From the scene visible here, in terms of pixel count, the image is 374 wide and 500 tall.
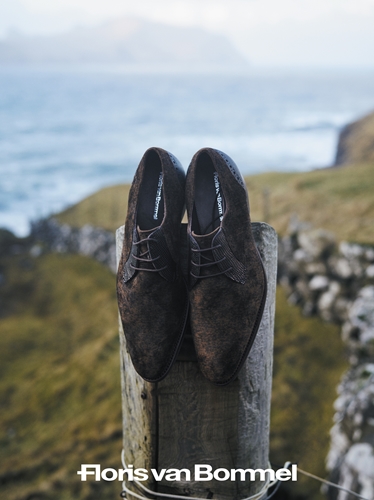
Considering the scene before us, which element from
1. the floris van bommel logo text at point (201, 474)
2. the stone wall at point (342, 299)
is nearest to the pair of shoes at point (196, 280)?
the floris van bommel logo text at point (201, 474)

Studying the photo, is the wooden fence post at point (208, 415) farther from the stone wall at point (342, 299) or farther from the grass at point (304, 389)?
the grass at point (304, 389)

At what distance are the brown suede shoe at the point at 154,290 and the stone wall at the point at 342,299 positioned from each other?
8.03ft

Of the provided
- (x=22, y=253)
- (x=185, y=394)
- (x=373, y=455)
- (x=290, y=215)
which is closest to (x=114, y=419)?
(x=373, y=455)

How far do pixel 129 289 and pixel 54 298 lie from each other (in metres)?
8.42

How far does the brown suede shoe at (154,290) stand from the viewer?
1.43 metres

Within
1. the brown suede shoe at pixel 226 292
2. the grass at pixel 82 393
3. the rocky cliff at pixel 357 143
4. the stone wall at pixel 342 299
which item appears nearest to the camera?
the brown suede shoe at pixel 226 292

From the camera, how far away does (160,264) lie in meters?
1.46

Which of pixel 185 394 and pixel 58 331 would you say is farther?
pixel 58 331

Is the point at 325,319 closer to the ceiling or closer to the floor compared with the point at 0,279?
closer to the floor

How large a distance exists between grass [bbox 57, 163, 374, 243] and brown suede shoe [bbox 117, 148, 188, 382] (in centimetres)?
493

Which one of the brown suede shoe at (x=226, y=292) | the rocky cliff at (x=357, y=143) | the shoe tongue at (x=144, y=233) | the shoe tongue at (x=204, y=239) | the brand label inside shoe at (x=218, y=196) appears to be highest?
the rocky cliff at (x=357, y=143)

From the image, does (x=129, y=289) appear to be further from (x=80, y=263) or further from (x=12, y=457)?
(x=80, y=263)

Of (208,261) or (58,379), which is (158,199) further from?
(58,379)

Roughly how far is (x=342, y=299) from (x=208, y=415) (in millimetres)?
5133
